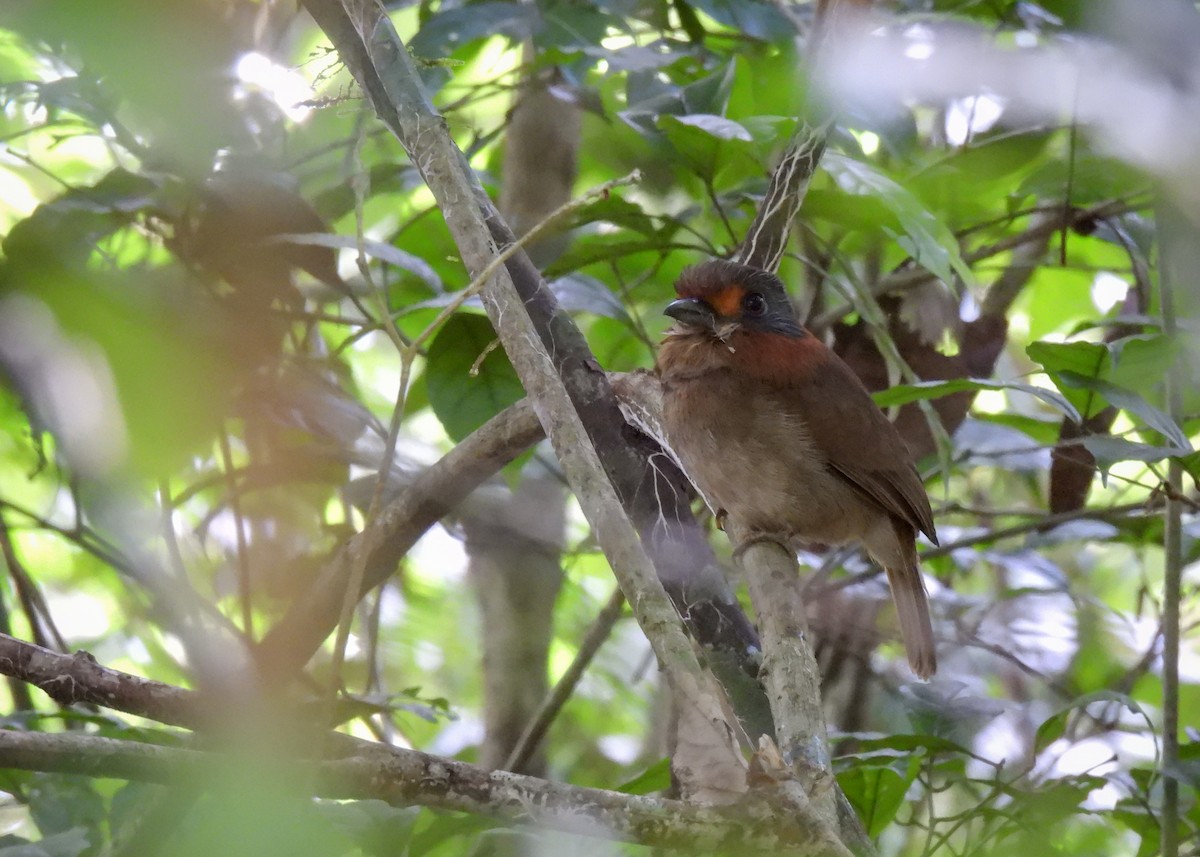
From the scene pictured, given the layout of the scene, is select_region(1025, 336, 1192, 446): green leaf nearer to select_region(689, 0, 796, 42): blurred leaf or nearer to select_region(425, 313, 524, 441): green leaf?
select_region(425, 313, 524, 441): green leaf

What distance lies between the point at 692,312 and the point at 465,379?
0.64 metres

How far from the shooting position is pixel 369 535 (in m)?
1.61

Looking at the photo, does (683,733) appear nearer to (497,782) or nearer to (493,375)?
(497,782)

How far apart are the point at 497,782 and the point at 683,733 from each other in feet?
1.48

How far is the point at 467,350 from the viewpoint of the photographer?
8.50 ft

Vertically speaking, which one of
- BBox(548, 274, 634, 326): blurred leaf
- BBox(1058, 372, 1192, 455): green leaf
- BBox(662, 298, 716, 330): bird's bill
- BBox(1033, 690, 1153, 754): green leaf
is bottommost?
BBox(1033, 690, 1153, 754): green leaf

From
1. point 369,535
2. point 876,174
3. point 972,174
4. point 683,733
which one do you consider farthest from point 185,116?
point 972,174

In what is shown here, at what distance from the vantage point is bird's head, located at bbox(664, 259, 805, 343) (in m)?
2.85

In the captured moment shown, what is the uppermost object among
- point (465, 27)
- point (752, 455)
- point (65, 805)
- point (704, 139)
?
point (465, 27)

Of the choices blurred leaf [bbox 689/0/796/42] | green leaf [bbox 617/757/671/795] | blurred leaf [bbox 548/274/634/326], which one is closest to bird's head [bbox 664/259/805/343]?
blurred leaf [bbox 548/274/634/326]

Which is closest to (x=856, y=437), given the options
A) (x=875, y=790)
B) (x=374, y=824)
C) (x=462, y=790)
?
(x=875, y=790)

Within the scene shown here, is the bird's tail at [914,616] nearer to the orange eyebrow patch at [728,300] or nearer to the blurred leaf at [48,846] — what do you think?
the orange eyebrow patch at [728,300]

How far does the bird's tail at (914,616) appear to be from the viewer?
122 inches

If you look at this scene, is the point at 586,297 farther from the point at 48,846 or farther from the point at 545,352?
the point at 48,846
